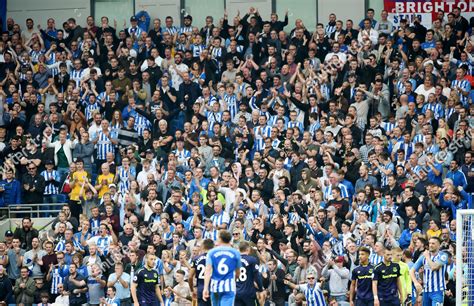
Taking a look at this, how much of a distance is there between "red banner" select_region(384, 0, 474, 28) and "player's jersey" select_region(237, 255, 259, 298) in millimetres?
13634

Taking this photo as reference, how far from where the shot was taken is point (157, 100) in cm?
2877

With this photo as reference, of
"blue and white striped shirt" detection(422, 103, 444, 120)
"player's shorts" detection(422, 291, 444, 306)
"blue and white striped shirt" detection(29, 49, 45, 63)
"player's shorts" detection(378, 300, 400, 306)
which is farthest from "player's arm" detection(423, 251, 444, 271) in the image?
"blue and white striped shirt" detection(29, 49, 45, 63)

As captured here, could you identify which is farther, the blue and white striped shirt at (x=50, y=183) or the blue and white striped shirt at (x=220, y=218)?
the blue and white striped shirt at (x=50, y=183)

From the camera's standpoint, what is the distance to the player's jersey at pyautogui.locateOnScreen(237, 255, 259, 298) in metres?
19.4

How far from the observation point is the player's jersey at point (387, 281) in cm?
2050

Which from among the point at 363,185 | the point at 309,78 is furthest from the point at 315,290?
the point at 309,78

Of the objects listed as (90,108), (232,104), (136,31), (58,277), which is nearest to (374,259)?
(58,277)

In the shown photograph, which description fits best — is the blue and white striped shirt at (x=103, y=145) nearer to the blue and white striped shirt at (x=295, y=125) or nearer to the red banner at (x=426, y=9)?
the blue and white striped shirt at (x=295, y=125)

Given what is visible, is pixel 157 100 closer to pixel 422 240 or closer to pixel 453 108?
pixel 453 108

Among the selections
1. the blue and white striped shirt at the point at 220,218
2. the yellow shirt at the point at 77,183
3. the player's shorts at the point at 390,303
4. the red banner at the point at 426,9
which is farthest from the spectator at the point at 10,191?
the red banner at the point at 426,9

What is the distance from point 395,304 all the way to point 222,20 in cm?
1258

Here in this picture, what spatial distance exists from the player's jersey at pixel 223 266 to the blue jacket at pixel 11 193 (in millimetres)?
10248

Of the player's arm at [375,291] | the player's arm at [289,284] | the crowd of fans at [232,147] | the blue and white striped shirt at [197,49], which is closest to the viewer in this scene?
the player's arm at [375,291]

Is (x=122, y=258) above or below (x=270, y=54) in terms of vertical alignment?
below
